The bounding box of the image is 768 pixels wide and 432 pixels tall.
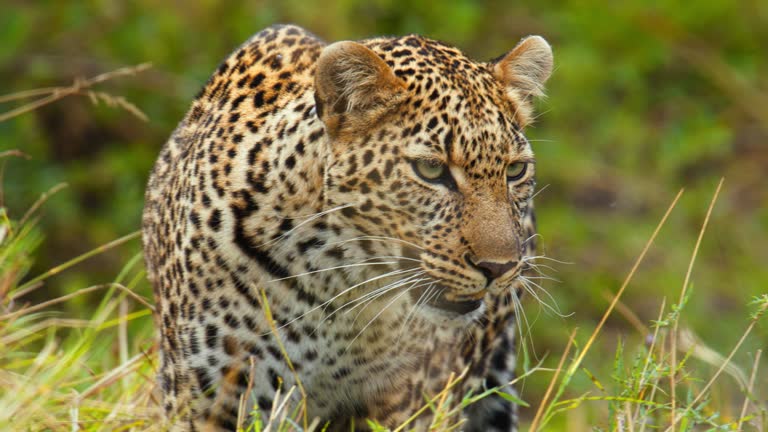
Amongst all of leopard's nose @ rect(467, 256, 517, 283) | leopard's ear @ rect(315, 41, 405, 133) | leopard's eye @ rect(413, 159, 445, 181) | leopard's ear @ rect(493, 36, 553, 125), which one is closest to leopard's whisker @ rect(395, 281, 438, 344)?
leopard's nose @ rect(467, 256, 517, 283)

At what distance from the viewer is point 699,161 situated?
51.7ft

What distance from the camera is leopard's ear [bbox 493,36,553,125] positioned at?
5.54 m

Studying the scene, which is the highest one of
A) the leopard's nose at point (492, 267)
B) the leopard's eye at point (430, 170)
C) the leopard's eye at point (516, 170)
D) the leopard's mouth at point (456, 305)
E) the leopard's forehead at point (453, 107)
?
the leopard's forehead at point (453, 107)

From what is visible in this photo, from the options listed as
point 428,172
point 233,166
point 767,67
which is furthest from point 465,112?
point 767,67

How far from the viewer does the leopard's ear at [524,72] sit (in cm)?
554

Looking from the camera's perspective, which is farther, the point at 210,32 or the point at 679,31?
the point at 679,31

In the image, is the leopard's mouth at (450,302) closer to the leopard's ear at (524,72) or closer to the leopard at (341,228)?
the leopard at (341,228)

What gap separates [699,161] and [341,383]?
1087 centimetres

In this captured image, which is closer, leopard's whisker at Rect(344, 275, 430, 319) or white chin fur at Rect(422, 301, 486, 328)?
leopard's whisker at Rect(344, 275, 430, 319)

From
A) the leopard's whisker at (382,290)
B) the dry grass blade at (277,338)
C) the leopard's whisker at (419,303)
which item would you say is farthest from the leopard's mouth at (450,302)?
the dry grass blade at (277,338)

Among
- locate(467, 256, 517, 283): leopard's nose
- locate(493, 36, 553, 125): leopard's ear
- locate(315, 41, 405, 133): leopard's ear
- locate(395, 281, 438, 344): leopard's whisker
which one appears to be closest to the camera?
locate(467, 256, 517, 283): leopard's nose

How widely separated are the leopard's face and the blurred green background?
18.6 ft

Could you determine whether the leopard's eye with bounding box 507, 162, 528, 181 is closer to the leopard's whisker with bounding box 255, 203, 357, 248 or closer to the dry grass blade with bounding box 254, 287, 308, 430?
the leopard's whisker with bounding box 255, 203, 357, 248

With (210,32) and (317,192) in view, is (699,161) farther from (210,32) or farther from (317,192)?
(317,192)
